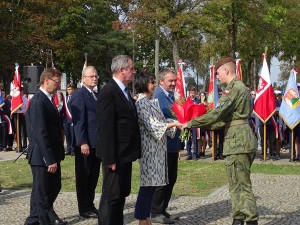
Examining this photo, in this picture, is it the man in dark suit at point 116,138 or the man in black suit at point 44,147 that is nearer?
the man in dark suit at point 116,138

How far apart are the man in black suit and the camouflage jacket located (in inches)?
68.2

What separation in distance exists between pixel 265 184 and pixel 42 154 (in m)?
5.80

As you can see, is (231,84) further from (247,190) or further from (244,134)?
(247,190)

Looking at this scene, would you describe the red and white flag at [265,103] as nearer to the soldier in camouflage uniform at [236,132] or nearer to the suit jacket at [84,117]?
the suit jacket at [84,117]

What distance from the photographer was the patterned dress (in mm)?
7029

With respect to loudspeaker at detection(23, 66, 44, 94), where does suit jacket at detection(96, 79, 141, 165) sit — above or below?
below

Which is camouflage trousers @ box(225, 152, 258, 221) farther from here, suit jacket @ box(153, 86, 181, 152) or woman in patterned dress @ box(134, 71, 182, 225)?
suit jacket @ box(153, 86, 181, 152)

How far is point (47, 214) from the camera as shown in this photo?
24.7ft

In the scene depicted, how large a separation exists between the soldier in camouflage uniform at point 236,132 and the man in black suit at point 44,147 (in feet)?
5.54

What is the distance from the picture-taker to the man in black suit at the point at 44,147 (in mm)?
7336

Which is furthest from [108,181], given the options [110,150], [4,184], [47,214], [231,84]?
[4,184]

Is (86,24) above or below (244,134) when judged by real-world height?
above

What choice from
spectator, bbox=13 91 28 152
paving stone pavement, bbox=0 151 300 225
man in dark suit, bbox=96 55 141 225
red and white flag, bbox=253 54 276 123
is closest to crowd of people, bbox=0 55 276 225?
man in dark suit, bbox=96 55 141 225

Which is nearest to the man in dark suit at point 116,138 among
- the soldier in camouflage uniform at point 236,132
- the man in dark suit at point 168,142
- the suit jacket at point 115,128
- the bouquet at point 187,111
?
Answer: the suit jacket at point 115,128
